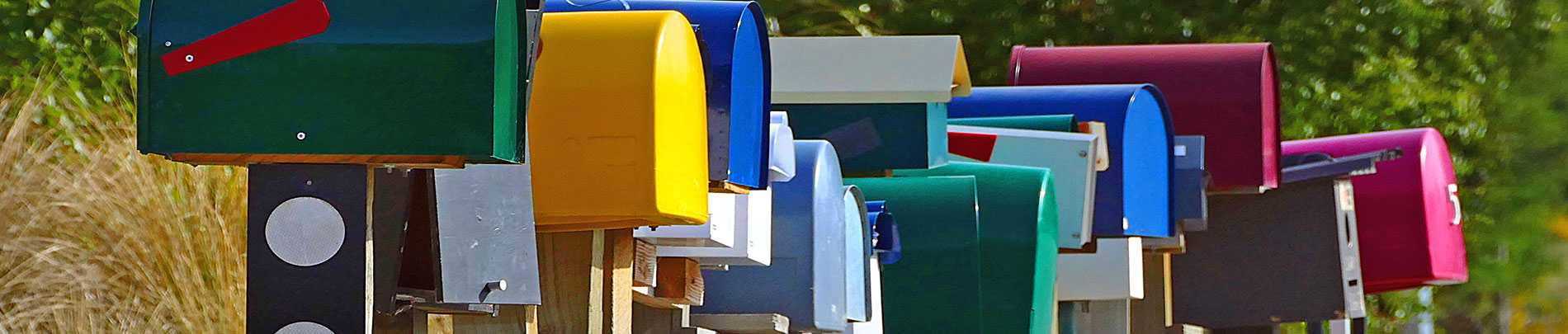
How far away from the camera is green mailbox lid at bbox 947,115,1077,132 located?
586cm

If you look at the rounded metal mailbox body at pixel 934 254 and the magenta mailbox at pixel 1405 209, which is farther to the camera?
the magenta mailbox at pixel 1405 209

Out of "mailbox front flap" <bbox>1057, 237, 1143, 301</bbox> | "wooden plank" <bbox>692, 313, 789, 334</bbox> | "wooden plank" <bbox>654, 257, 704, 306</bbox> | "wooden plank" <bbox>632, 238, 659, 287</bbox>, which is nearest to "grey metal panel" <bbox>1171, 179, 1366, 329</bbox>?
"mailbox front flap" <bbox>1057, 237, 1143, 301</bbox>

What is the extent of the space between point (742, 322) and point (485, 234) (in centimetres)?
145

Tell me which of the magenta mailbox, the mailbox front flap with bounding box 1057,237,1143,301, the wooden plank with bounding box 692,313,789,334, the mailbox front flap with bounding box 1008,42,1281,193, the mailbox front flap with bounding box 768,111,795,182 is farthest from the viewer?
the magenta mailbox

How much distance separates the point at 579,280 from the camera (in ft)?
11.2

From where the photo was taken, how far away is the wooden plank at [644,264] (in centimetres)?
358

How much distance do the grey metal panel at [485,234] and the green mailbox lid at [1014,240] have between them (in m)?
2.66

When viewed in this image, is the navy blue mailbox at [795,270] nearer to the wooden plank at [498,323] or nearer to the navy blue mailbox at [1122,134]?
the wooden plank at [498,323]

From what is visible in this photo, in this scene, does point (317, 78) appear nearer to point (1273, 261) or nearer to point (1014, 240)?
point (1014, 240)

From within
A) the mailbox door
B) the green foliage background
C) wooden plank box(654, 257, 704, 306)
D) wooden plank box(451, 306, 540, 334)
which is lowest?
wooden plank box(451, 306, 540, 334)

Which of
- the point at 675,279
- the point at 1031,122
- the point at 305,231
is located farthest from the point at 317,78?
the point at 1031,122

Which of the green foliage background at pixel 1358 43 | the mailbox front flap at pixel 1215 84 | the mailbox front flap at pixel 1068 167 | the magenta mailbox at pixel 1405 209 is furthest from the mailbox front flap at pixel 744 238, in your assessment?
the green foliage background at pixel 1358 43

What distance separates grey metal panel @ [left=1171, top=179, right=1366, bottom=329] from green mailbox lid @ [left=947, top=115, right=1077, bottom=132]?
1606mm

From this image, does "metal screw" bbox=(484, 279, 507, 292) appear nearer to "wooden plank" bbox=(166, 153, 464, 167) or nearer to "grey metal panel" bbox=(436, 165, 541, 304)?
"grey metal panel" bbox=(436, 165, 541, 304)
